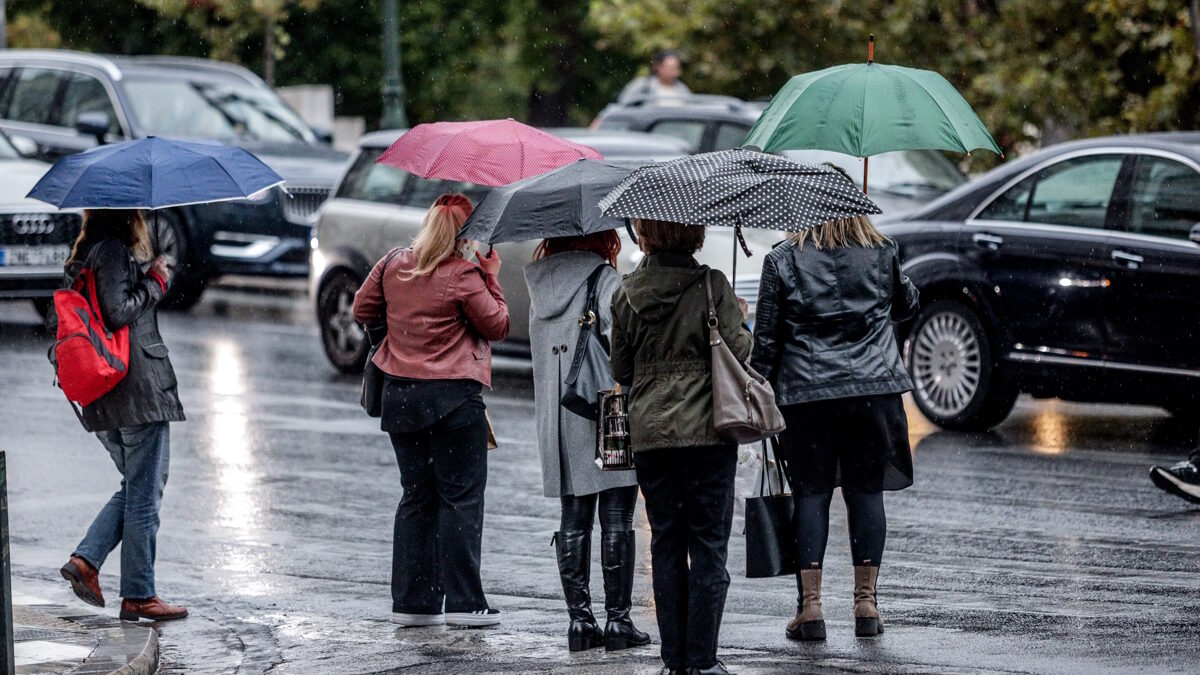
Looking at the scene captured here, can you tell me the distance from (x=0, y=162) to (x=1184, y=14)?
391 inches

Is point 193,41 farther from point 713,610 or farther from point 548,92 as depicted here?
point 713,610

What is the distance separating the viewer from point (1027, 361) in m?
11.7

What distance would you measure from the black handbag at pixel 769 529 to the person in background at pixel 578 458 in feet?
1.41

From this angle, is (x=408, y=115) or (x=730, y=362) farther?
(x=408, y=115)

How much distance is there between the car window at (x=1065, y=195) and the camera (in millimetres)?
11500

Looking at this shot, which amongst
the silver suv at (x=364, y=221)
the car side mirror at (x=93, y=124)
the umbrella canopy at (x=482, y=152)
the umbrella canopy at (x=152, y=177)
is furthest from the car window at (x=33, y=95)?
the umbrella canopy at (x=482, y=152)

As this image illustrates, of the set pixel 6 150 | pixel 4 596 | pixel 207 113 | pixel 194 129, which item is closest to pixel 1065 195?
pixel 4 596

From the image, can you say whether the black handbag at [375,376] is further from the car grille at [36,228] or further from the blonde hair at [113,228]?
the car grille at [36,228]

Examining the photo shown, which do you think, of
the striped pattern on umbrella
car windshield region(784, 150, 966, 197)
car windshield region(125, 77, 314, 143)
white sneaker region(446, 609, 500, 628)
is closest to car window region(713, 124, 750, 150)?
car windshield region(784, 150, 966, 197)

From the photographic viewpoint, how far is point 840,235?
7.03 metres

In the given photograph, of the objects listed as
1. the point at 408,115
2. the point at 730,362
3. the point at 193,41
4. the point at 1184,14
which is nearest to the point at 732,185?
the point at 730,362

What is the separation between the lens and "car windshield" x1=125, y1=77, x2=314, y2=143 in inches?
755

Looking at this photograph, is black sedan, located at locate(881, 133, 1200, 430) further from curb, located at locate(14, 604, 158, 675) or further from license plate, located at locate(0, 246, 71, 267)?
license plate, located at locate(0, 246, 71, 267)

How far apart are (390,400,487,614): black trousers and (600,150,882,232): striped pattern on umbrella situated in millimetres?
1526
